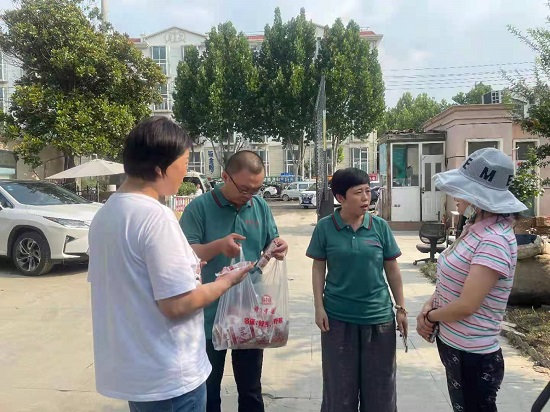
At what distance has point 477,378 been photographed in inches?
83.7

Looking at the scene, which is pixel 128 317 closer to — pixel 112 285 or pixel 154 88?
pixel 112 285

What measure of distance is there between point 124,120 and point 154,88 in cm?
177

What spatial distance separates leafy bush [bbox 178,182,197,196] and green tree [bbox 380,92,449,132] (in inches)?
1141

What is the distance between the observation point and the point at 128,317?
160 centimetres

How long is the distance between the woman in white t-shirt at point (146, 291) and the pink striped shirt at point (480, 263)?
1.08m

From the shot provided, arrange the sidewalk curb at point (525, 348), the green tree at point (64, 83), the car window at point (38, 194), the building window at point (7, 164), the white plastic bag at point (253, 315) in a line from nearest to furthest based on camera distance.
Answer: the white plastic bag at point (253, 315) < the sidewalk curb at point (525, 348) < the car window at point (38, 194) < the green tree at point (64, 83) < the building window at point (7, 164)

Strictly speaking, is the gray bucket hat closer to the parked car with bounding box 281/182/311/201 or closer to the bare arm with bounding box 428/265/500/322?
the bare arm with bounding box 428/265/500/322

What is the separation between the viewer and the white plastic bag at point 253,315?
8.32 feet

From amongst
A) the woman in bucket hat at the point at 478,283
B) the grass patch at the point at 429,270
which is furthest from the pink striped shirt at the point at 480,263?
the grass patch at the point at 429,270

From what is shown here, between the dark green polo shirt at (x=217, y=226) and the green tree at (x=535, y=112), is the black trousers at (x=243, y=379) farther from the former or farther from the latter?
the green tree at (x=535, y=112)

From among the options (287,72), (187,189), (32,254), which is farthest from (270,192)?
(32,254)

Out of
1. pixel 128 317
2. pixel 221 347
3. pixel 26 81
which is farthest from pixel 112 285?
pixel 26 81

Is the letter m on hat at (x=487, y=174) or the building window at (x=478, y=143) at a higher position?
the building window at (x=478, y=143)

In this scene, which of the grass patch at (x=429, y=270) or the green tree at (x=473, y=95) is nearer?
the grass patch at (x=429, y=270)
